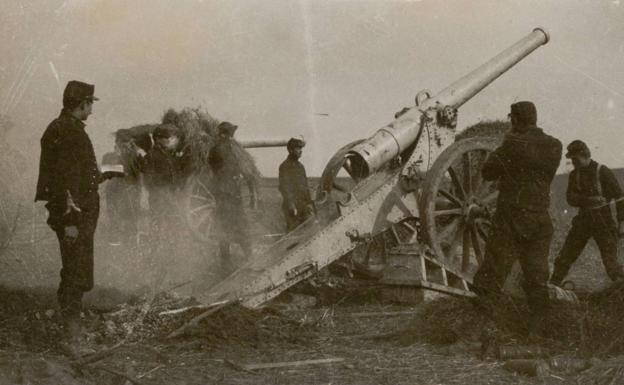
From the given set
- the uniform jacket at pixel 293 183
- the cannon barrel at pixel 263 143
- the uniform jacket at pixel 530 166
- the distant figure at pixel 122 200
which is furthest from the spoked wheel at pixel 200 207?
the uniform jacket at pixel 530 166

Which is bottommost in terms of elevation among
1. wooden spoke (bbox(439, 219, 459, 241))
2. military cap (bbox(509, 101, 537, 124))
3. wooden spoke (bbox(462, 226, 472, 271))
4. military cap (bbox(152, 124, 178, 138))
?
wooden spoke (bbox(462, 226, 472, 271))

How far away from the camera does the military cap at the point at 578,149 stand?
24.2 feet

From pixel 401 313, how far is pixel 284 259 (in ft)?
4.29

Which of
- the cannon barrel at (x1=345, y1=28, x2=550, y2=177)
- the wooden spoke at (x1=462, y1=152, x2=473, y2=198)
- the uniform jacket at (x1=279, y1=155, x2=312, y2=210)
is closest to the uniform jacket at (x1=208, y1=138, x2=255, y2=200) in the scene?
the uniform jacket at (x1=279, y1=155, x2=312, y2=210)

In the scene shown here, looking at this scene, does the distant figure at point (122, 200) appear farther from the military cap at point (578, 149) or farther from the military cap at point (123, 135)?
the military cap at point (578, 149)

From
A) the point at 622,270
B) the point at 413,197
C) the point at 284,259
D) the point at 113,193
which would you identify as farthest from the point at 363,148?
the point at 113,193

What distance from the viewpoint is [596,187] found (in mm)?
7359

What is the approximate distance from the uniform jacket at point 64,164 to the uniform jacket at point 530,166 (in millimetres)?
3439

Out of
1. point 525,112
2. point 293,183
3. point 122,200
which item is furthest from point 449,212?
point 122,200

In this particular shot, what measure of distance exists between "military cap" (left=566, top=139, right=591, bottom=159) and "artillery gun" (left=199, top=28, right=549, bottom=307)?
89cm

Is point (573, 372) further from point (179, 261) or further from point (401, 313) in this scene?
point (179, 261)

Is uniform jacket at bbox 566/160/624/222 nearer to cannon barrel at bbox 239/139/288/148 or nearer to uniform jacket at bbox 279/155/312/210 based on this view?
uniform jacket at bbox 279/155/312/210

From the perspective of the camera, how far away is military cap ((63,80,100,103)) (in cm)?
533

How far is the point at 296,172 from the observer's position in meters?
9.38
